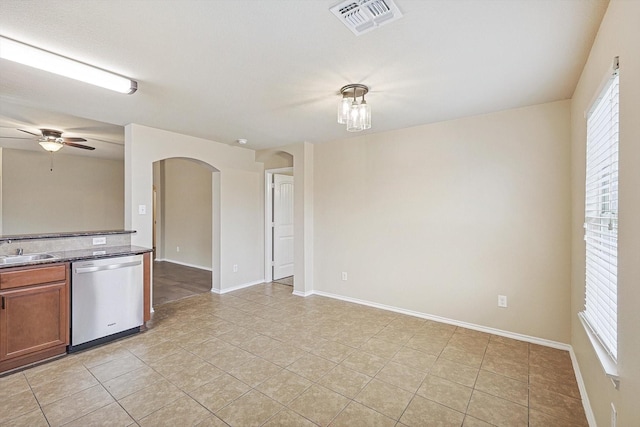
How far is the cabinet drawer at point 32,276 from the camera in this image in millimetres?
2355

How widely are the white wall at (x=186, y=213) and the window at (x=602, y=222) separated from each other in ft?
20.1

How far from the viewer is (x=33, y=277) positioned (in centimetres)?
248

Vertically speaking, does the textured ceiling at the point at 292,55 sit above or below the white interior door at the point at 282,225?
above

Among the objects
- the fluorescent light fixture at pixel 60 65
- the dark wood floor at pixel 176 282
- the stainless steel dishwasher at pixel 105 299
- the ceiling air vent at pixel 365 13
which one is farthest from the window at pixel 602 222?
the dark wood floor at pixel 176 282

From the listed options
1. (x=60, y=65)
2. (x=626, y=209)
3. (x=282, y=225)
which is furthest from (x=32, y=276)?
(x=626, y=209)

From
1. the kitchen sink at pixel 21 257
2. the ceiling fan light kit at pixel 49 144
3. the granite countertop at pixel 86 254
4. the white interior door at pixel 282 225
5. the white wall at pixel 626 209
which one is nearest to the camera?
the white wall at pixel 626 209

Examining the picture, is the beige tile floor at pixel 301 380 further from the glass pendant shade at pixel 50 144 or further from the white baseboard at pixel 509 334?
the glass pendant shade at pixel 50 144

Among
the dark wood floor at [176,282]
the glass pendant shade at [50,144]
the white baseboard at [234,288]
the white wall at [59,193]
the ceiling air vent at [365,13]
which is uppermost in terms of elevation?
the ceiling air vent at [365,13]

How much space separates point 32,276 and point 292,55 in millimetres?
2828

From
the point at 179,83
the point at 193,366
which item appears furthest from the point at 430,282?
the point at 179,83

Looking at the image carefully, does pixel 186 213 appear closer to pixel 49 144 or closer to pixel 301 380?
pixel 49 144

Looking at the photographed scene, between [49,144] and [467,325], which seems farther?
[49,144]

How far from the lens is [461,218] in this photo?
3352mm

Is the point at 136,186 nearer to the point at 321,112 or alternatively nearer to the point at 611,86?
the point at 321,112
